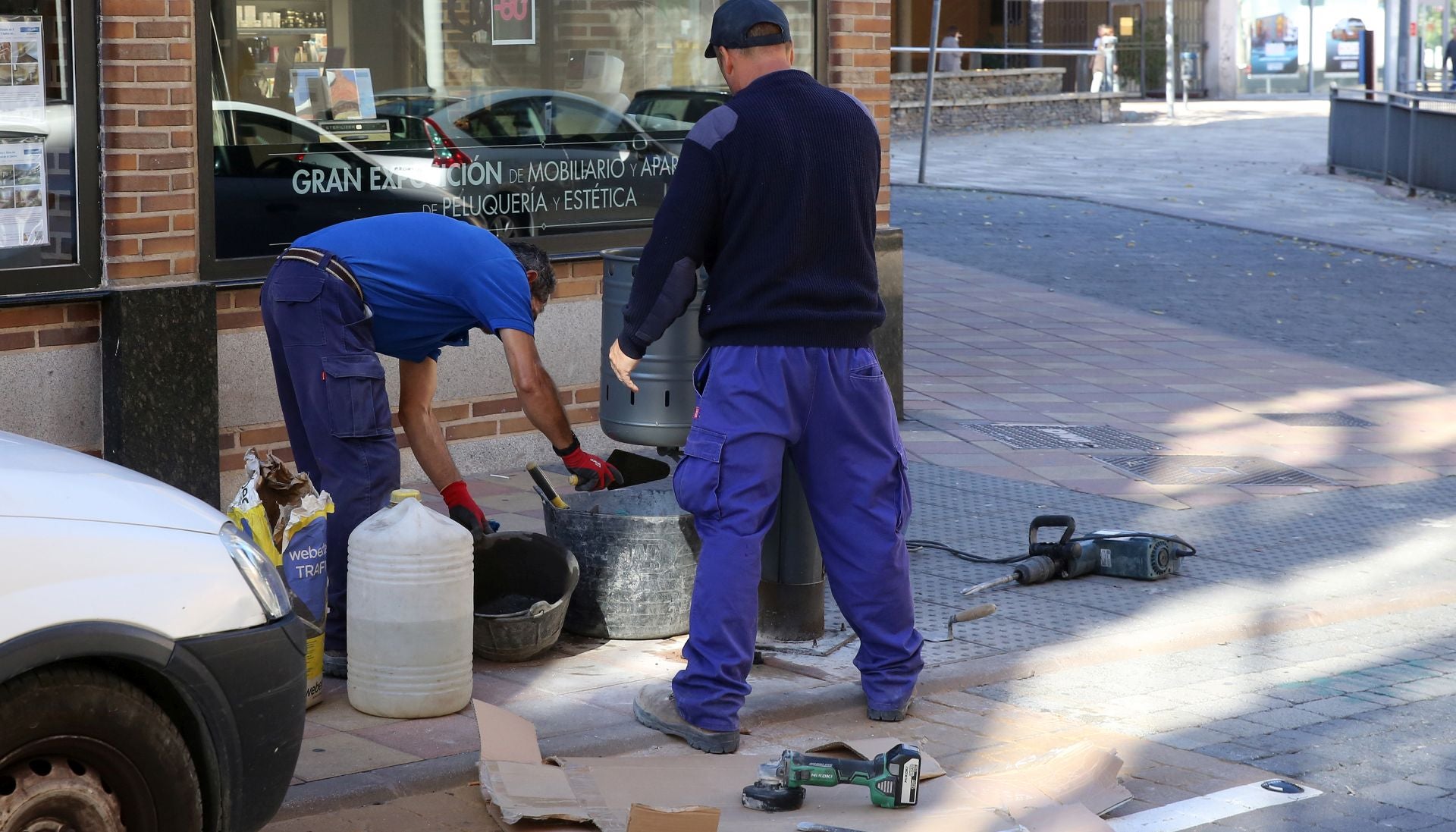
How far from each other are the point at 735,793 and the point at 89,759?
1694 millimetres

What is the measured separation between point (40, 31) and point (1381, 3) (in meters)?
45.1

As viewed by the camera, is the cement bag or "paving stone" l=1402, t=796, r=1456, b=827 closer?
"paving stone" l=1402, t=796, r=1456, b=827

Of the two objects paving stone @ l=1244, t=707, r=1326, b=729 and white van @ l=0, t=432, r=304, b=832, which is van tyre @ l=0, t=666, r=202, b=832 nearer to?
white van @ l=0, t=432, r=304, b=832

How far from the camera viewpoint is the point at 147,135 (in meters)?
6.63

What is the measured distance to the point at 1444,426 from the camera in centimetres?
974

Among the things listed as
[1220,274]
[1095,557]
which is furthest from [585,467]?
[1220,274]

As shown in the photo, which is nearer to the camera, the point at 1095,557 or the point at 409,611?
the point at 409,611

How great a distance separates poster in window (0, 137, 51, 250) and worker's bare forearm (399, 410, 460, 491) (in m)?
A: 1.79

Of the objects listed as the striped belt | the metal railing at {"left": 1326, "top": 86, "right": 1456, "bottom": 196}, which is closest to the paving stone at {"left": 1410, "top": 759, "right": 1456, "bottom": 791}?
the striped belt

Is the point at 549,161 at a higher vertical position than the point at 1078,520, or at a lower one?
higher

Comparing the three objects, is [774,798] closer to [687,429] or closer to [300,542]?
[300,542]

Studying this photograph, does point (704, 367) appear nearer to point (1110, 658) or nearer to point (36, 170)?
point (1110, 658)

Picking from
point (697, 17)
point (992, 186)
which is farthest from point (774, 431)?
point (992, 186)

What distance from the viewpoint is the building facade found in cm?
650
